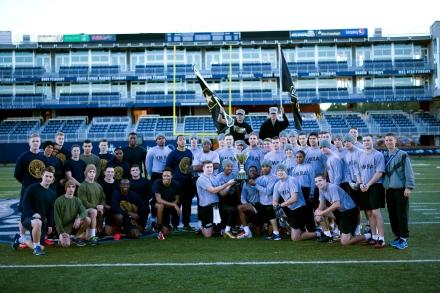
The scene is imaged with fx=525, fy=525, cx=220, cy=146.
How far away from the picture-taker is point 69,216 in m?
8.13

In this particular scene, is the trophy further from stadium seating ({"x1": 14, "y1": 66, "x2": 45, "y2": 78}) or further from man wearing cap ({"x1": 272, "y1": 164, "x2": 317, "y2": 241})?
stadium seating ({"x1": 14, "y1": 66, "x2": 45, "y2": 78})

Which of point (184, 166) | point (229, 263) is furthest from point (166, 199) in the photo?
point (229, 263)

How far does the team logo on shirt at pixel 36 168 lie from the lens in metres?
8.17

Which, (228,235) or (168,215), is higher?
(168,215)

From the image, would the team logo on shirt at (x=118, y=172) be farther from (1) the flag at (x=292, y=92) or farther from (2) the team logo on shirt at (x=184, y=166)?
Result: (1) the flag at (x=292, y=92)

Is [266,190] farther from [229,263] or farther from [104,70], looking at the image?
[104,70]

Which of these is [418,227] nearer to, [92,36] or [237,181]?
[237,181]

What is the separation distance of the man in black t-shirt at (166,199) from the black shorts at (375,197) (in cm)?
331

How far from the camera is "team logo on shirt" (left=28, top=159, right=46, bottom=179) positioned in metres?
8.17

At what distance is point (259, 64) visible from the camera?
43.2 meters

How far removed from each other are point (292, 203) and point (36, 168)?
4.08m

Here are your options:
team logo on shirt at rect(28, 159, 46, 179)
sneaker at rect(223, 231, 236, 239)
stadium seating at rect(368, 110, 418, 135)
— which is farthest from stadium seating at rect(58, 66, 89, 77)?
sneaker at rect(223, 231, 236, 239)

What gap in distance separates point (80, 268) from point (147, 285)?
1.28 meters

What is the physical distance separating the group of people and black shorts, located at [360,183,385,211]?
1cm
